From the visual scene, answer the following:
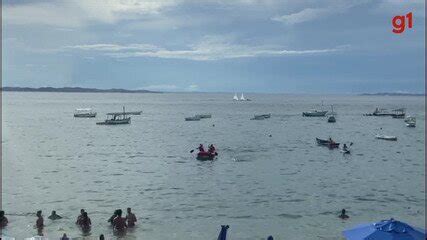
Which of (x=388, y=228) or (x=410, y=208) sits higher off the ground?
(x=388, y=228)

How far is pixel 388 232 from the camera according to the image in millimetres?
18234

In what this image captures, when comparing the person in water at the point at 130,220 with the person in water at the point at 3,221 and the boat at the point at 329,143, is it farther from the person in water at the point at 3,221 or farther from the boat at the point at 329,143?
the boat at the point at 329,143

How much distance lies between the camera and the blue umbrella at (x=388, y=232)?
18.1 meters

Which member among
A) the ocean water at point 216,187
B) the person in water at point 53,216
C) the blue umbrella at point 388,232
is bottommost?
the ocean water at point 216,187

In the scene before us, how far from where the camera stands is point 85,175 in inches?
2026

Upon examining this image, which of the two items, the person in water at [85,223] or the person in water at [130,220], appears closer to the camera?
the person in water at [85,223]

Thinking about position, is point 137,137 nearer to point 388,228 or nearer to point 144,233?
point 144,233

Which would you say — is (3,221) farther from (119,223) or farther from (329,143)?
(329,143)

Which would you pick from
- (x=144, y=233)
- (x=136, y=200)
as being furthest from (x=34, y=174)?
(x=144, y=233)

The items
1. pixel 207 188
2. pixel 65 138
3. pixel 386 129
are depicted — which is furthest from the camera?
pixel 386 129

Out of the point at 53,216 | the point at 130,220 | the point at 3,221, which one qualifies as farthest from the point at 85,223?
the point at 3,221

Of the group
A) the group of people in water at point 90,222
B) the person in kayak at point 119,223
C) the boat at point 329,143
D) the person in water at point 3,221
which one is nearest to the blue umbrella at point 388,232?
the person in kayak at point 119,223

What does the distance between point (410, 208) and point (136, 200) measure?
20.2 meters

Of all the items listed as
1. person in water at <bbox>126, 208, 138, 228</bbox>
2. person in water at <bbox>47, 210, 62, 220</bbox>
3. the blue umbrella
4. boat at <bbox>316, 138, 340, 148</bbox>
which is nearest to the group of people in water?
person in water at <bbox>126, 208, 138, 228</bbox>
